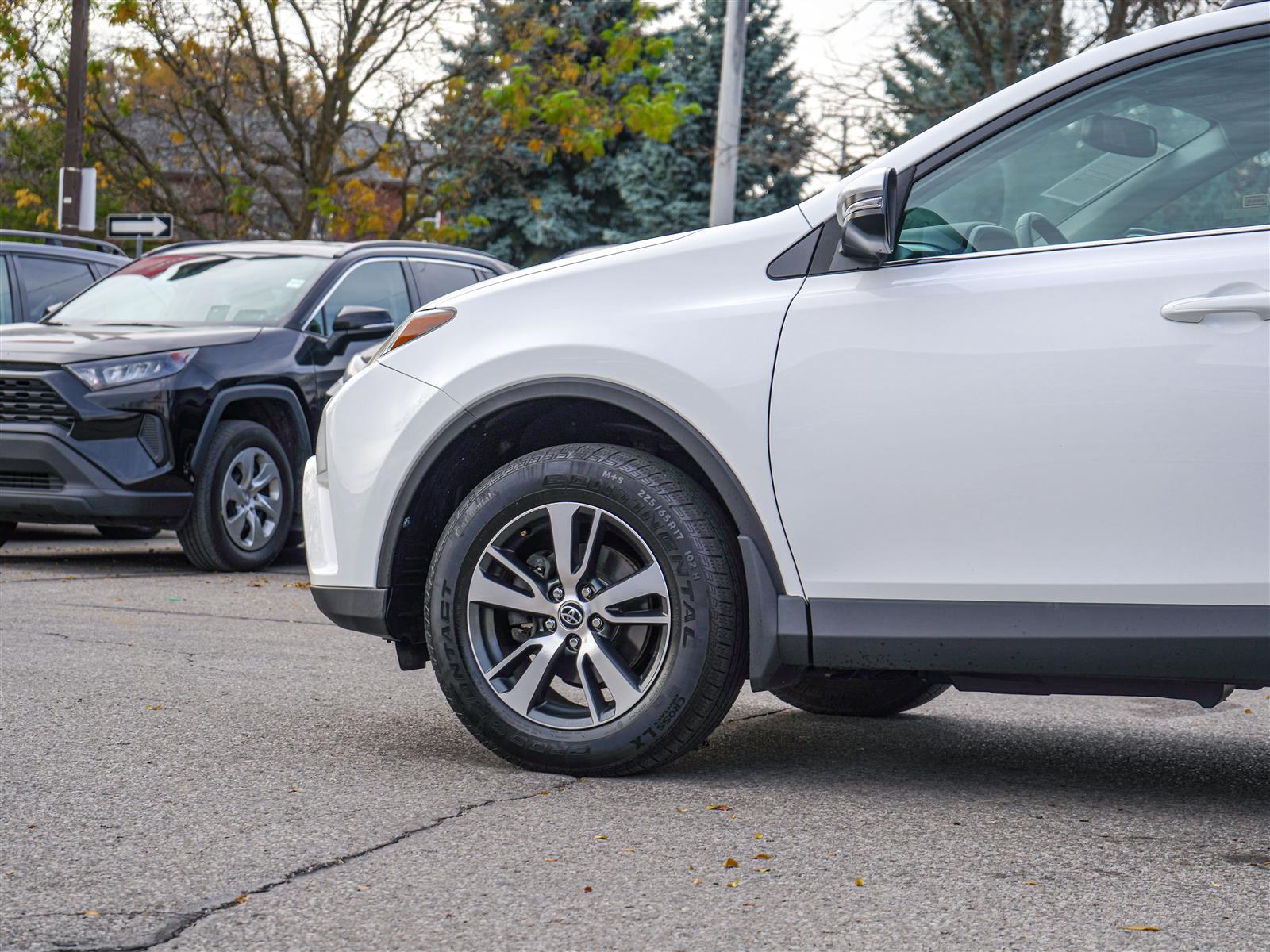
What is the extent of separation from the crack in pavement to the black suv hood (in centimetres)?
529

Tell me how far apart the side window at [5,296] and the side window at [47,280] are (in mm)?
92

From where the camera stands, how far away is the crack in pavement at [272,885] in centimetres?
263

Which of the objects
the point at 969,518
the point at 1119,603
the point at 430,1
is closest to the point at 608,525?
the point at 969,518

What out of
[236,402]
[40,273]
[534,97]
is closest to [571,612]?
[236,402]

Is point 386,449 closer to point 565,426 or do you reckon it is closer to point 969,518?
point 565,426

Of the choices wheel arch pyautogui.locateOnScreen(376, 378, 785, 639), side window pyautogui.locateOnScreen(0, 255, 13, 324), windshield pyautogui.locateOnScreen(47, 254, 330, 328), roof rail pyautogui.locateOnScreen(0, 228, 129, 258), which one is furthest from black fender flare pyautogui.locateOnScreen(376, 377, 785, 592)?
roof rail pyautogui.locateOnScreen(0, 228, 129, 258)

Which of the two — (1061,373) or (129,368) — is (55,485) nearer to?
(129,368)

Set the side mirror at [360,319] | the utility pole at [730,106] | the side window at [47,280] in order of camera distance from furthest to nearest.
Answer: the utility pole at [730,106] < the side window at [47,280] < the side mirror at [360,319]

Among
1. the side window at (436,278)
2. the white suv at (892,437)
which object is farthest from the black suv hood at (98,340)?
the white suv at (892,437)

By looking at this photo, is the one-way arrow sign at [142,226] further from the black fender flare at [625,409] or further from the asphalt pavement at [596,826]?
the black fender flare at [625,409]

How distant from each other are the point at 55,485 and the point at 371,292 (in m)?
2.40

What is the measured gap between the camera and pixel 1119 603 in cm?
349

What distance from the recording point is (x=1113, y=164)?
3.74 meters

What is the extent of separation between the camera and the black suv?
8133 mm
